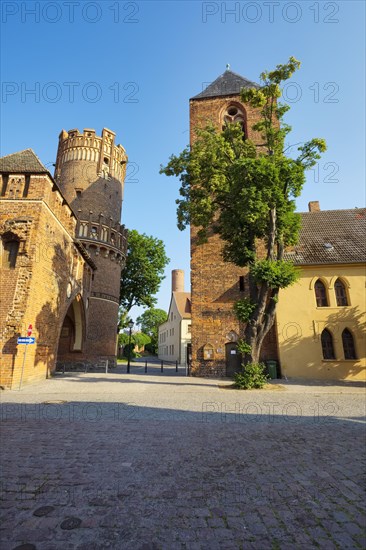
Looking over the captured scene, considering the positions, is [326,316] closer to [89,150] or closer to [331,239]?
[331,239]

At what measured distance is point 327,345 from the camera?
17375 millimetres

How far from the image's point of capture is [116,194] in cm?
2962

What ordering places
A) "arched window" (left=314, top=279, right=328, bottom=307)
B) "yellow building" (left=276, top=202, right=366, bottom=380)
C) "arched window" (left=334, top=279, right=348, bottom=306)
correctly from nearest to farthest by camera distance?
"yellow building" (left=276, top=202, right=366, bottom=380) < "arched window" (left=334, top=279, right=348, bottom=306) < "arched window" (left=314, top=279, right=328, bottom=307)

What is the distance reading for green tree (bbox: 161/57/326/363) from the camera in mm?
13141

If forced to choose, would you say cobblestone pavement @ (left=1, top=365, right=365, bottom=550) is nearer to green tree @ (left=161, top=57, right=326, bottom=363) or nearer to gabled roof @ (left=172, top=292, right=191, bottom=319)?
green tree @ (left=161, top=57, right=326, bottom=363)

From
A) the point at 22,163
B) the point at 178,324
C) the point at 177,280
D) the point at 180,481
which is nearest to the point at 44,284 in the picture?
the point at 22,163

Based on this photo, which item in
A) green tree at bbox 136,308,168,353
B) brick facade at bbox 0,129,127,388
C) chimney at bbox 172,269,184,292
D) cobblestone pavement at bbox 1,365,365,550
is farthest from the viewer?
green tree at bbox 136,308,168,353

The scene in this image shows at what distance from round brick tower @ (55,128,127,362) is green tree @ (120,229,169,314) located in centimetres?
672

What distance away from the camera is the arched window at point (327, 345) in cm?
1725

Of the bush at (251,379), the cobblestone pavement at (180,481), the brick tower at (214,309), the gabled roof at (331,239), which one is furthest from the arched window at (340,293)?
the cobblestone pavement at (180,481)

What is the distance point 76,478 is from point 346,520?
2.95 meters

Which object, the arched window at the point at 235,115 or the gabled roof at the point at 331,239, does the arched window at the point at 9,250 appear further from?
the arched window at the point at 235,115

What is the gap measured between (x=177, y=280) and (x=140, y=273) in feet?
60.1

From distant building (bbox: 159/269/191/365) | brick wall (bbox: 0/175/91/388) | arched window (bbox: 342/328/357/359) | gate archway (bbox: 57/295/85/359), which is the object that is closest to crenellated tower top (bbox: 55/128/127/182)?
brick wall (bbox: 0/175/91/388)
